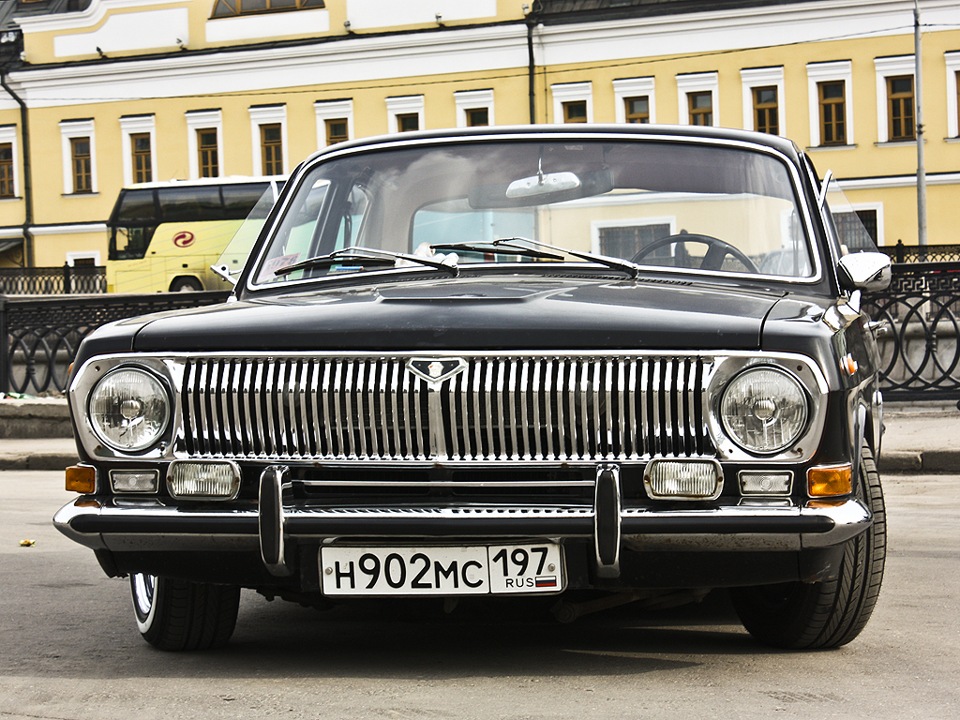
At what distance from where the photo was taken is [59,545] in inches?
356

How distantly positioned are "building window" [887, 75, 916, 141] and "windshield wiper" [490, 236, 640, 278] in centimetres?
4481

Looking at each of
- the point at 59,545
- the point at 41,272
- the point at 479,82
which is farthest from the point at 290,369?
the point at 479,82

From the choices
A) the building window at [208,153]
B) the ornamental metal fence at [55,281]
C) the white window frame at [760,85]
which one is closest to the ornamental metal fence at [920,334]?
the white window frame at [760,85]

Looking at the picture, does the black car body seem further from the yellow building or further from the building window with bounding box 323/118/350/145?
the building window with bounding box 323/118/350/145

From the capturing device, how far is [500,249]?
582cm

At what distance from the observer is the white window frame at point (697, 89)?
164 ft

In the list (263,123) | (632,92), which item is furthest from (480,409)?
(263,123)

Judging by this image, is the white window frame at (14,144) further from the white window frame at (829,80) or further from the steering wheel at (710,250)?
the steering wheel at (710,250)

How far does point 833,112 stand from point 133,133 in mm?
22275

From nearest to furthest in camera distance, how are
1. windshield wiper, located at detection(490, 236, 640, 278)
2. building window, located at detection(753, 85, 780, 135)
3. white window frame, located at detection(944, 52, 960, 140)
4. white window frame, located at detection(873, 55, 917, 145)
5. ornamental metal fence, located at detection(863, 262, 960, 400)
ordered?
windshield wiper, located at detection(490, 236, 640, 278)
ornamental metal fence, located at detection(863, 262, 960, 400)
white window frame, located at detection(944, 52, 960, 140)
white window frame, located at detection(873, 55, 917, 145)
building window, located at detection(753, 85, 780, 135)

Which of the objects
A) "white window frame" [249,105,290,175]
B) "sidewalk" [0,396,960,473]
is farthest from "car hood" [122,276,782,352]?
"white window frame" [249,105,290,175]

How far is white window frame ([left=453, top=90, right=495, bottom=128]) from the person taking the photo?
5166 centimetres

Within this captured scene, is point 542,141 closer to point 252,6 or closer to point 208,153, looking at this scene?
point 252,6

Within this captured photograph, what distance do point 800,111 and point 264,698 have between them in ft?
153
